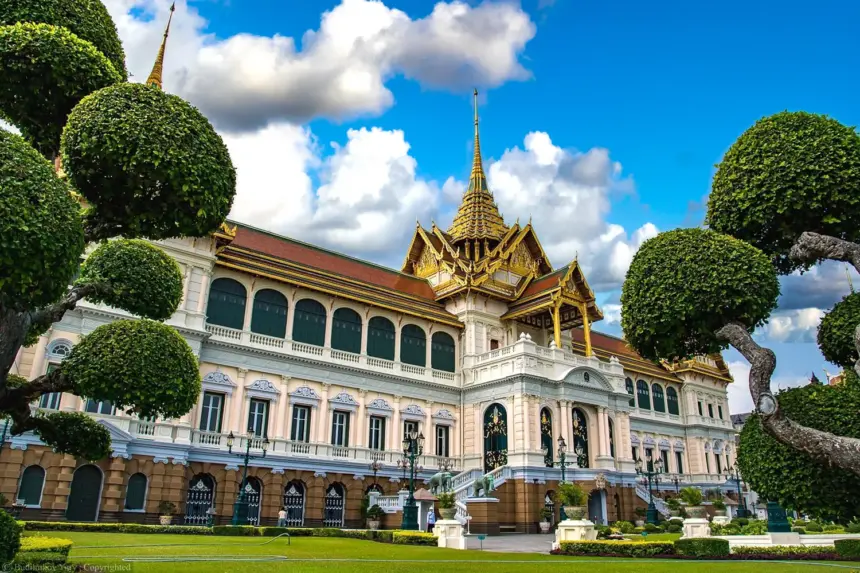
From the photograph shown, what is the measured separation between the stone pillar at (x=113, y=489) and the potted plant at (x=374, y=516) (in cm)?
1021

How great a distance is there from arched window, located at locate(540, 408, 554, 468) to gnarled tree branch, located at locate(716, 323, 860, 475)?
24.3 m

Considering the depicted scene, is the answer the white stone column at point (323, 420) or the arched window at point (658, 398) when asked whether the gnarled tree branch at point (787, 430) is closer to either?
the white stone column at point (323, 420)

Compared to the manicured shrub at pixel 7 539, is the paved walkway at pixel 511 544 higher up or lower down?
lower down

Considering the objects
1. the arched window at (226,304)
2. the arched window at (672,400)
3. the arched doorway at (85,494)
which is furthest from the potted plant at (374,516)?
the arched window at (672,400)

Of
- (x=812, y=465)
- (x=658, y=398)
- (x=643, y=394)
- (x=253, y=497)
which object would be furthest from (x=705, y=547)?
(x=658, y=398)

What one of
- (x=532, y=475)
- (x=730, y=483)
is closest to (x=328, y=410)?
(x=532, y=475)

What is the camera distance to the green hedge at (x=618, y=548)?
18.2m

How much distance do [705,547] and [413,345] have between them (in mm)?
21190

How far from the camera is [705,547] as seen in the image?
685 inches

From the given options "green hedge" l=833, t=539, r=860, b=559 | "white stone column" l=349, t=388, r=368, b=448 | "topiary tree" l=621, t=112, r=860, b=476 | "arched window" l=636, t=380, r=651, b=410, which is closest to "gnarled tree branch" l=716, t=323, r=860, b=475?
"topiary tree" l=621, t=112, r=860, b=476

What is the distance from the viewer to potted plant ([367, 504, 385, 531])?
1108 inches

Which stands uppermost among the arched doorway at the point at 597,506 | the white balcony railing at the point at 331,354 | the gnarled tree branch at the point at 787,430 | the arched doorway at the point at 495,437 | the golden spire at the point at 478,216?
the golden spire at the point at 478,216

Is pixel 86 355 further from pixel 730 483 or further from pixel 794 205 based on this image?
pixel 730 483

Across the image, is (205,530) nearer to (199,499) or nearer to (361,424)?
(199,499)
